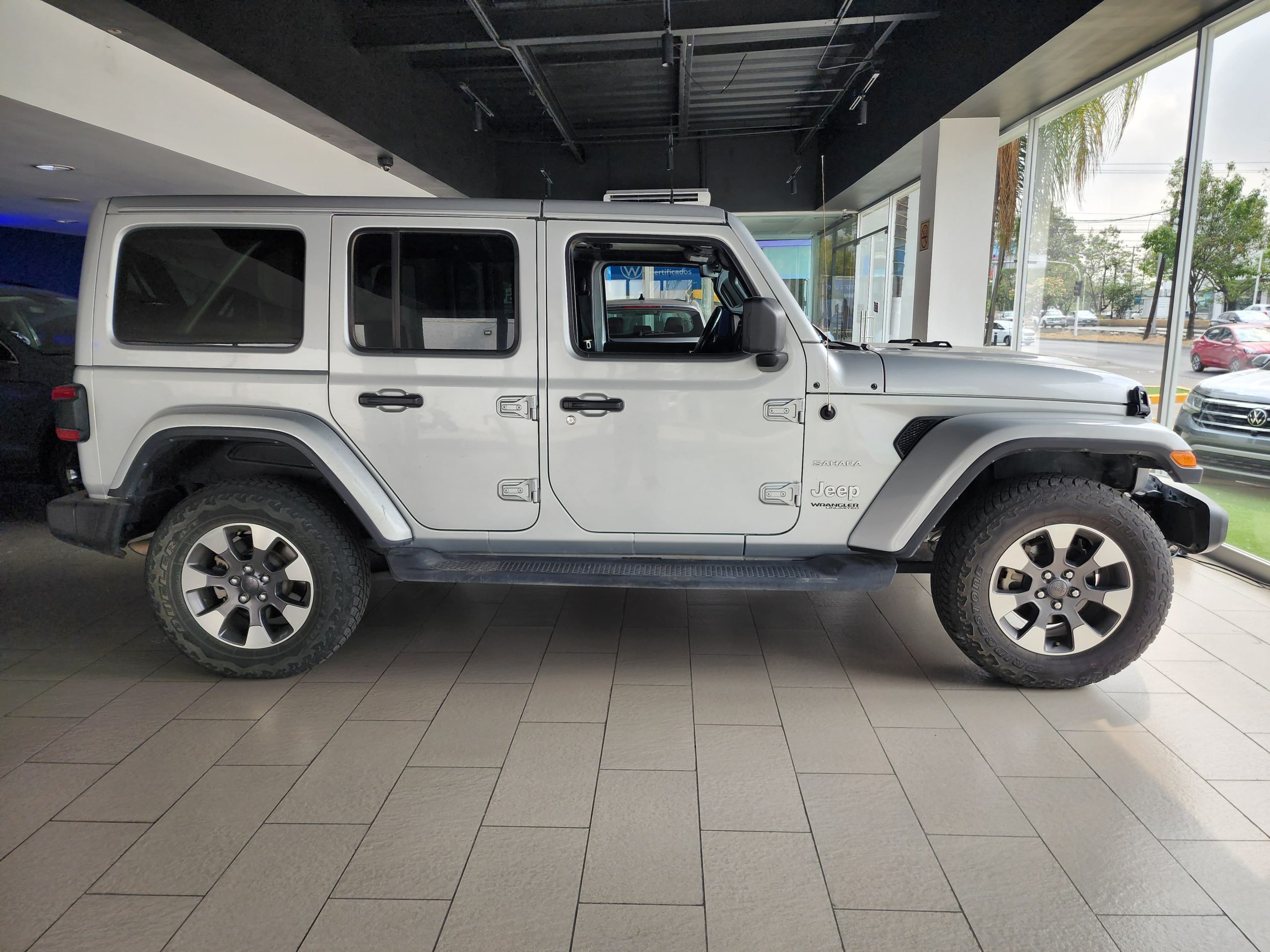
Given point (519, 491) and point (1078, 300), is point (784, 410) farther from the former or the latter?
point (1078, 300)

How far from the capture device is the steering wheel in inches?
127

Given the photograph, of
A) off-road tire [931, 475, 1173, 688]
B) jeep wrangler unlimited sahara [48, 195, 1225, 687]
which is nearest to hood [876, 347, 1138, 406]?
jeep wrangler unlimited sahara [48, 195, 1225, 687]

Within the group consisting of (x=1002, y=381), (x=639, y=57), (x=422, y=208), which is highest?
(x=639, y=57)

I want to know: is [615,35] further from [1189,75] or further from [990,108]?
[1189,75]

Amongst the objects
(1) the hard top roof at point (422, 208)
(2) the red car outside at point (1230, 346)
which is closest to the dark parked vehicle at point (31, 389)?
(1) the hard top roof at point (422, 208)

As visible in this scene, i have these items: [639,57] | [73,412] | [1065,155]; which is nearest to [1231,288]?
[1065,155]

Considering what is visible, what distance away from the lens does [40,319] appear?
5855mm

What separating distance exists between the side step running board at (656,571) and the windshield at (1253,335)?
286 centimetres

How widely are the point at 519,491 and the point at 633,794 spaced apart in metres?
1.22

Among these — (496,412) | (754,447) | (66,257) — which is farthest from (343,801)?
(66,257)

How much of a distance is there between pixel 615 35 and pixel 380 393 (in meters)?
4.94

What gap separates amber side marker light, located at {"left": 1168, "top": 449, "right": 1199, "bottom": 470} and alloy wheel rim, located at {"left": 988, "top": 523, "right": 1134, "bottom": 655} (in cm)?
35

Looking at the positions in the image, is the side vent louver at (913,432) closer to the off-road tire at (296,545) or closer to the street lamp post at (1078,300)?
the off-road tire at (296,545)

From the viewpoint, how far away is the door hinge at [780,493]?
9.98 ft
